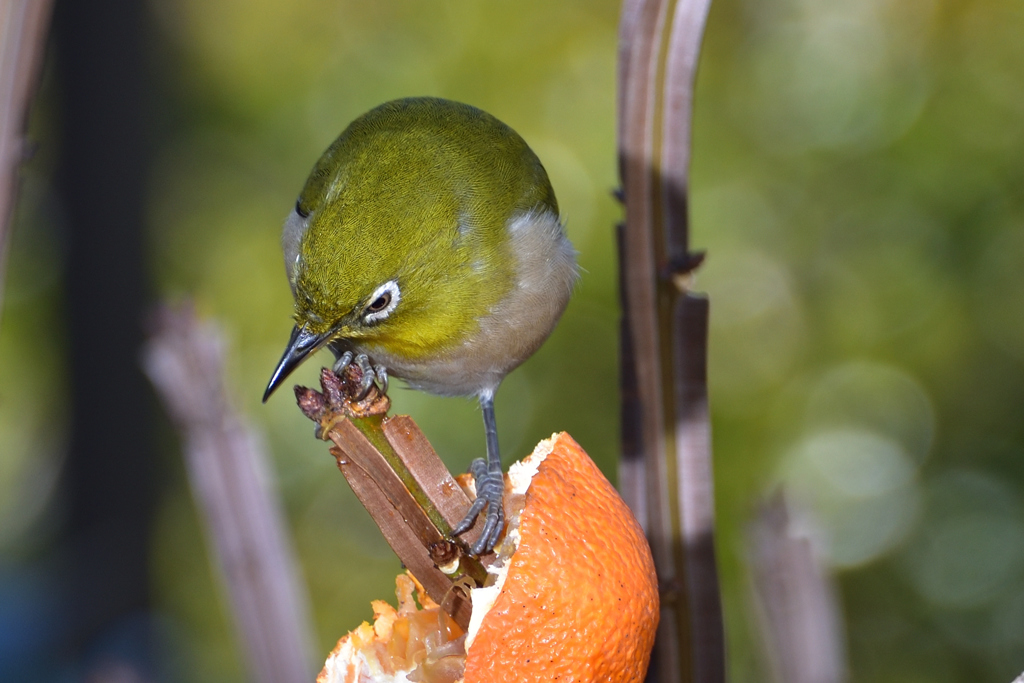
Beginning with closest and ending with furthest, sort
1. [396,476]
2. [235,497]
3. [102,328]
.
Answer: [396,476]
[235,497]
[102,328]

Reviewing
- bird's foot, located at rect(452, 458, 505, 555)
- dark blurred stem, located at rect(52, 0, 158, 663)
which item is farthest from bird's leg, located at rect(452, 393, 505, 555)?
dark blurred stem, located at rect(52, 0, 158, 663)

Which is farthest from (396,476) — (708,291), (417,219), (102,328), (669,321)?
(102,328)

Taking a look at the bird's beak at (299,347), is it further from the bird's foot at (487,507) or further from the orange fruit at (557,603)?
the orange fruit at (557,603)

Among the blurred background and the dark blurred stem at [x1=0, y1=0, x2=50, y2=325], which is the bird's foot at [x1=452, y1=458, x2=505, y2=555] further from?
the blurred background

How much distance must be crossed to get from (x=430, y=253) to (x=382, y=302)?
0.08 m

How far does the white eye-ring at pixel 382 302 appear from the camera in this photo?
2.88 feet

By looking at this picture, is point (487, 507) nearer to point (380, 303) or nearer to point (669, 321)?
point (669, 321)

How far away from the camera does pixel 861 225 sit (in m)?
2.60

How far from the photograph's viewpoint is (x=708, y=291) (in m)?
2.83

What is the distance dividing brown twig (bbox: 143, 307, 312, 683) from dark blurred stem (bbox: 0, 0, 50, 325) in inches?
8.3

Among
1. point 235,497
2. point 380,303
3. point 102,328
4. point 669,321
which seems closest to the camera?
point 669,321

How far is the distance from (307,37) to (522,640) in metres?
3.38

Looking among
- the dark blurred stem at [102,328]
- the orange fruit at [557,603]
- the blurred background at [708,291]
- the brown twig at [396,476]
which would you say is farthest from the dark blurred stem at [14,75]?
the dark blurred stem at [102,328]

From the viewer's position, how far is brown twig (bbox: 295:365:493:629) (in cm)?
48
